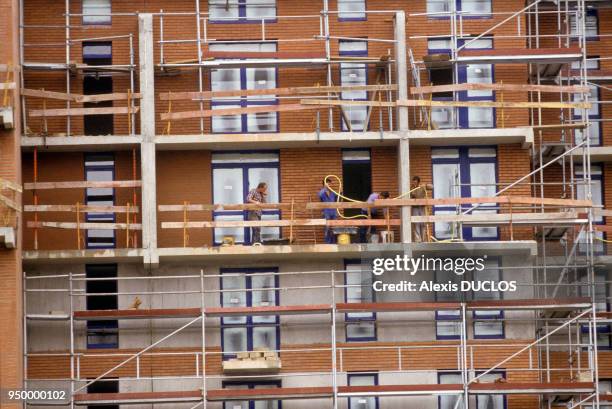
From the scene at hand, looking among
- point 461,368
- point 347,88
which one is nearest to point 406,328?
point 461,368

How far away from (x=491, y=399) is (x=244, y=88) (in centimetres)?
1146

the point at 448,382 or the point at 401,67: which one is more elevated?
the point at 401,67

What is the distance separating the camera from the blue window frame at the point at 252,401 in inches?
2756

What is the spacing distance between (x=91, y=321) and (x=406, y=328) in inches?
352

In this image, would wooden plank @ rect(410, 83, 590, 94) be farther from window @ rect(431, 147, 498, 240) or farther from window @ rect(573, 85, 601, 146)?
window @ rect(573, 85, 601, 146)

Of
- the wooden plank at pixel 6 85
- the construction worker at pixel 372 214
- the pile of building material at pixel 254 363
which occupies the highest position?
the wooden plank at pixel 6 85

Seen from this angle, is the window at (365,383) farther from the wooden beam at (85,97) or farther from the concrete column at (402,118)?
the wooden beam at (85,97)

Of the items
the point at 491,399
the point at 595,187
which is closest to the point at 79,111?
the point at 491,399

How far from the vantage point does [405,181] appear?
70250mm

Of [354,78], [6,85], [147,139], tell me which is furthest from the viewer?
[354,78]

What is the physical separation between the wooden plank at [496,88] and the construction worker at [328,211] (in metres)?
3.71

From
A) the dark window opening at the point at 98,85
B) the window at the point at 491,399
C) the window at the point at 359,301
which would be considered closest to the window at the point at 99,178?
the dark window opening at the point at 98,85

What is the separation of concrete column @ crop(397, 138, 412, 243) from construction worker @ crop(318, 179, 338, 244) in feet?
6.64

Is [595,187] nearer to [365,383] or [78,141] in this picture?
[365,383]
